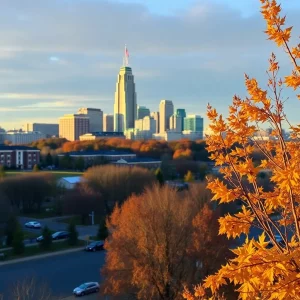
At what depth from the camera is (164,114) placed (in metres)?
128

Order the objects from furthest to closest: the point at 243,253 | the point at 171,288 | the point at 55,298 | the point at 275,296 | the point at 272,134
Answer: the point at 55,298 < the point at 171,288 < the point at 272,134 < the point at 243,253 < the point at 275,296

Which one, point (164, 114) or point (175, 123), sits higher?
point (164, 114)

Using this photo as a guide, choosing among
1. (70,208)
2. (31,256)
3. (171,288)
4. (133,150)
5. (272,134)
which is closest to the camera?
(272,134)

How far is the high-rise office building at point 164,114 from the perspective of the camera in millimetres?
126125

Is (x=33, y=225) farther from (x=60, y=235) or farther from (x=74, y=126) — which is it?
(x=74, y=126)

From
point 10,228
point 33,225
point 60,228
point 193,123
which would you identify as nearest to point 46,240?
point 10,228

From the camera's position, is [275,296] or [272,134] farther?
[272,134]

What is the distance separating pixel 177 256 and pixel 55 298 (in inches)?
144

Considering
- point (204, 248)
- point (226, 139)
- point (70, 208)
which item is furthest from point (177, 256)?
point (70, 208)

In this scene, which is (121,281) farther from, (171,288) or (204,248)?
(204,248)

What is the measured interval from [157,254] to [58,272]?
5.75 m

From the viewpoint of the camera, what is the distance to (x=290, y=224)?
2.99 meters

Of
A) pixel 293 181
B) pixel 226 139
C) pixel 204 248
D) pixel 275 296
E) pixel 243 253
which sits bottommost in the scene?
pixel 204 248

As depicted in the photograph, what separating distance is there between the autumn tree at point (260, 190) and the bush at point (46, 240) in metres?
16.4
